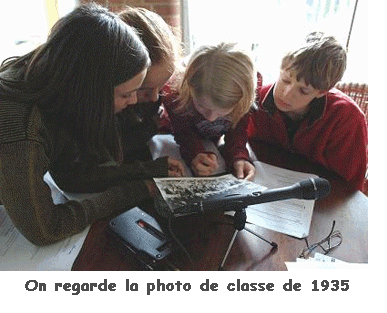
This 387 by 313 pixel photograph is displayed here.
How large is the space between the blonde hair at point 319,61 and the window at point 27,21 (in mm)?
930

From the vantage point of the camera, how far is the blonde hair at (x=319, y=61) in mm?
976

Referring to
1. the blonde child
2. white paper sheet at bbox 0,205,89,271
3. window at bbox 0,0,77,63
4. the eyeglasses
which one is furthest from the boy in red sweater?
window at bbox 0,0,77,63

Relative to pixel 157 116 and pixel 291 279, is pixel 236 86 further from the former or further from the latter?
pixel 291 279

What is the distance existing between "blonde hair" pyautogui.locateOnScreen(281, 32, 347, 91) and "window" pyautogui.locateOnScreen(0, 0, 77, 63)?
0.93 meters

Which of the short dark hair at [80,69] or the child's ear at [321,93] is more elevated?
the short dark hair at [80,69]

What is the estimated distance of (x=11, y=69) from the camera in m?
0.76

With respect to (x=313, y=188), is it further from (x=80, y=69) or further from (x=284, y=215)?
(x=80, y=69)

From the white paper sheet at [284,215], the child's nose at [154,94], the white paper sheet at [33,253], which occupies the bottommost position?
the white paper sheet at [284,215]

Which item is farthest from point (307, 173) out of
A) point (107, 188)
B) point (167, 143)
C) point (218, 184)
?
point (107, 188)

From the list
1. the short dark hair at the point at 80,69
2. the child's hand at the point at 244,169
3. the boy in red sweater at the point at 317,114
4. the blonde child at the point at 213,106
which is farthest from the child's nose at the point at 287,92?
the short dark hair at the point at 80,69

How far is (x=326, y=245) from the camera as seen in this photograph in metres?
0.74

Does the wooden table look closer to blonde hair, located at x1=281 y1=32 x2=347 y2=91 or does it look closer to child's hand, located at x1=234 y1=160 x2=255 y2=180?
child's hand, located at x1=234 y1=160 x2=255 y2=180

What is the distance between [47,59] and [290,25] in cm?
126

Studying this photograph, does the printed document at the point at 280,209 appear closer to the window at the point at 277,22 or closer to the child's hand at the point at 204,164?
the child's hand at the point at 204,164
